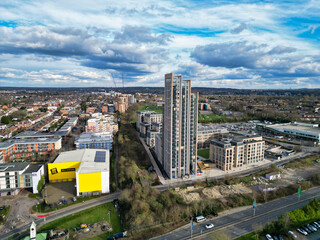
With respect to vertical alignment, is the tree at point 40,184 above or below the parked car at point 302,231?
above

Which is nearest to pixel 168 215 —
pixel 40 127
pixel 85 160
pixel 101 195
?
pixel 101 195

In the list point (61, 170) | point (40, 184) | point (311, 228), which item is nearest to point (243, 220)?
point (311, 228)

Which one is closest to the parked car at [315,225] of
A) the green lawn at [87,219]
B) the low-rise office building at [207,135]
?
the green lawn at [87,219]

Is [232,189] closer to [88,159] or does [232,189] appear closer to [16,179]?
[88,159]

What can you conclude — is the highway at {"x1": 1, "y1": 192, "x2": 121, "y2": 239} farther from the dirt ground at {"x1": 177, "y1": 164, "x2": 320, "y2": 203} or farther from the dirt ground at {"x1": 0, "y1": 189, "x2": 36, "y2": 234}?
the dirt ground at {"x1": 177, "y1": 164, "x2": 320, "y2": 203}

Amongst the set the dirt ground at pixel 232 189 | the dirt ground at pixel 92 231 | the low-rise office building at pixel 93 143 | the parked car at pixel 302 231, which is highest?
the low-rise office building at pixel 93 143

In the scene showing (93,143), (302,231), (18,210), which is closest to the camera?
(302,231)

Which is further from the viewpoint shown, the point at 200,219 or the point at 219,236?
the point at 200,219

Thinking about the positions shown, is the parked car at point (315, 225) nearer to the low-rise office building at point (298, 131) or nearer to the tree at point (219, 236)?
the tree at point (219, 236)
